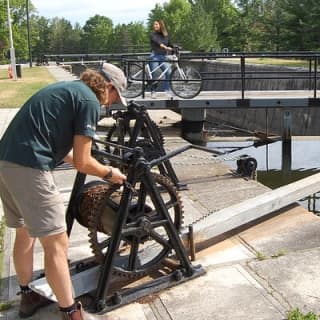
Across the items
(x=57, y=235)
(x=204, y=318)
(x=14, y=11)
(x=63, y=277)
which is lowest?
(x=204, y=318)

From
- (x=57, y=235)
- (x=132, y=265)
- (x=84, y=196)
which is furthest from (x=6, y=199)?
(x=132, y=265)

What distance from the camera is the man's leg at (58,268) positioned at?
3.68 m

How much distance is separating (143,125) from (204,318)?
12.1ft

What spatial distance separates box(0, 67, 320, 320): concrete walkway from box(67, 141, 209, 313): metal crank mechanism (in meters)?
0.11

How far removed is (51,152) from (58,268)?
729mm

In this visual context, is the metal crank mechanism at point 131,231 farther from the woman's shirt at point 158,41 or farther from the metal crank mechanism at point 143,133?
the woman's shirt at point 158,41

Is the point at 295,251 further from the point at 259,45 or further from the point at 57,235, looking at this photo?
the point at 259,45

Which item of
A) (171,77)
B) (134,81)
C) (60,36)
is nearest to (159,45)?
(171,77)

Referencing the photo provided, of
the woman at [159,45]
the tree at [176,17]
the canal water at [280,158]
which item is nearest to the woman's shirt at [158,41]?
the woman at [159,45]

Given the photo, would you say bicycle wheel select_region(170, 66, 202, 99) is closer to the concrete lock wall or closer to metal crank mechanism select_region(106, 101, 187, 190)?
the concrete lock wall

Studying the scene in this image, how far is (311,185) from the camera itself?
6.45 metres

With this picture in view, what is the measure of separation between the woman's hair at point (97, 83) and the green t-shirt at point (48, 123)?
0.14 m

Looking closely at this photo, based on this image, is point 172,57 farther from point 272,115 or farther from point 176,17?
point 176,17

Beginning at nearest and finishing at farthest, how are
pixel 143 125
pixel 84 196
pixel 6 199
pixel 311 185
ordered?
pixel 6 199
pixel 84 196
pixel 311 185
pixel 143 125
